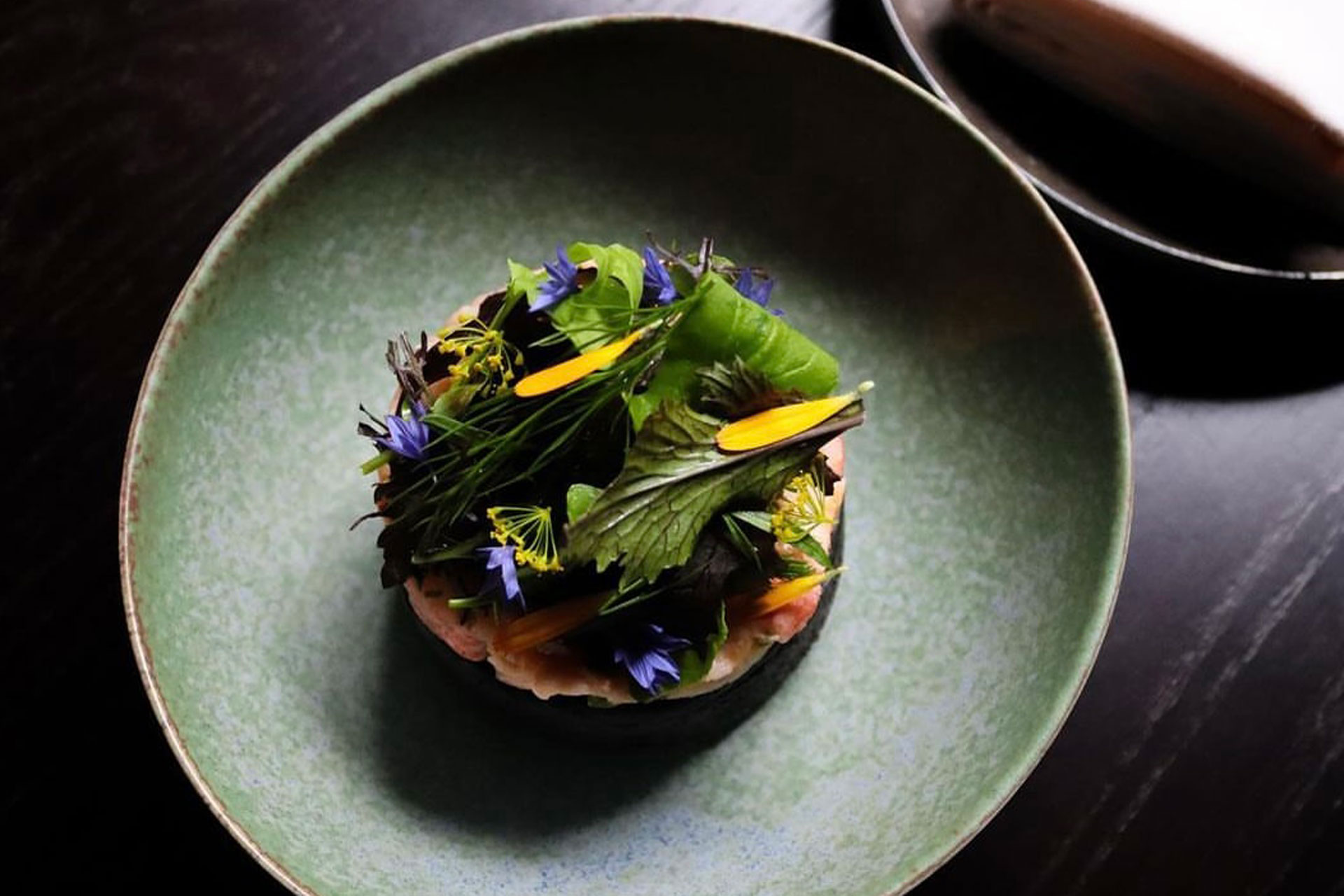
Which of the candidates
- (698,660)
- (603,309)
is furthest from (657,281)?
(698,660)

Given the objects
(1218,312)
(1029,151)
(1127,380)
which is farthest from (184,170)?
(1218,312)

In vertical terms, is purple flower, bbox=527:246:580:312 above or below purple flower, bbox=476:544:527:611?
above

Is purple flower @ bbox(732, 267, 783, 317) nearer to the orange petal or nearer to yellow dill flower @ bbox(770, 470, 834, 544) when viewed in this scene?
yellow dill flower @ bbox(770, 470, 834, 544)

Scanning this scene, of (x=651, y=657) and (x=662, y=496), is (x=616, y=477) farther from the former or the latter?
(x=651, y=657)

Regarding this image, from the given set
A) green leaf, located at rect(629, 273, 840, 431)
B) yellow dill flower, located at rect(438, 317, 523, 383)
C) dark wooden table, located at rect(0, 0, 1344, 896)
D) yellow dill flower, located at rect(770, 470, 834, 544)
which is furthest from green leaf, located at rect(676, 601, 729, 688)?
dark wooden table, located at rect(0, 0, 1344, 896)

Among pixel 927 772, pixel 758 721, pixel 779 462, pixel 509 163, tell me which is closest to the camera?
pixel 779 462

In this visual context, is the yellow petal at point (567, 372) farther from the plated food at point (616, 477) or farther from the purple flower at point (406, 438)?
the purple flower at point (406, 438)

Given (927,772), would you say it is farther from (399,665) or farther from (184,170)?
(184,170)
